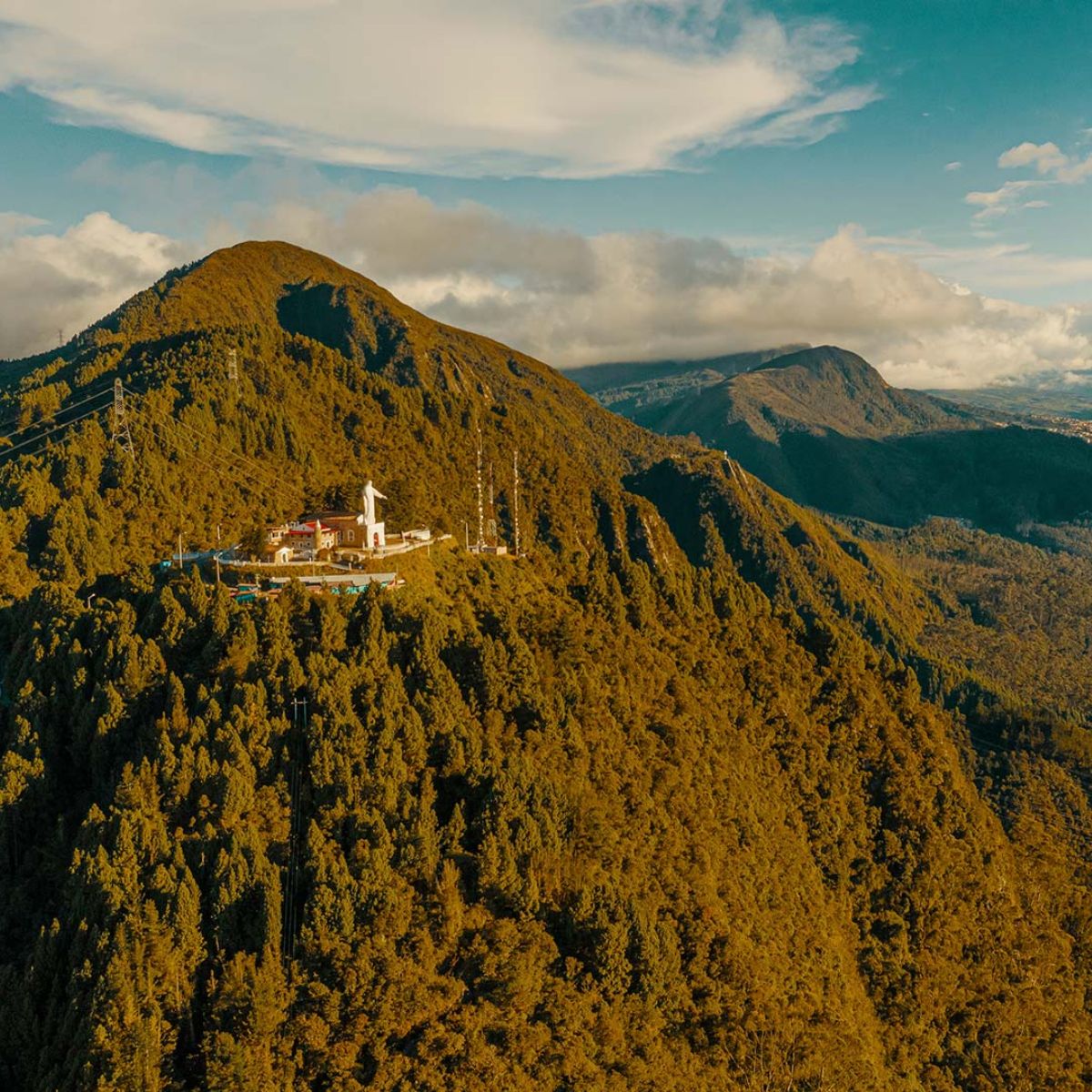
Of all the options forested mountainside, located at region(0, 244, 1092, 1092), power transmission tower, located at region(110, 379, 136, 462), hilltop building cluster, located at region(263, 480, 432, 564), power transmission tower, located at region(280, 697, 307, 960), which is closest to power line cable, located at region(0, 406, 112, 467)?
power transmission tower, located at region(110, 379, 136, 462)

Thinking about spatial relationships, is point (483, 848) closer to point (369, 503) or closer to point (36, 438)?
point (369, 503)

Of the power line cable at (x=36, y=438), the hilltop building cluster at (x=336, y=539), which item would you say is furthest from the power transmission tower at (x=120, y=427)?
the hilltop building cluster at (x=336, y=539)

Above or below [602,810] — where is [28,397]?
above

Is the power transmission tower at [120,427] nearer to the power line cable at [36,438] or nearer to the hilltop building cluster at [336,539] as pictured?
the power line cable at [36,438]

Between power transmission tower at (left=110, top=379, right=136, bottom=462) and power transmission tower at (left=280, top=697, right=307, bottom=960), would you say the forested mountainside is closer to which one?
power transmission tower at (left=280, top=697, right=307, bottom=960)

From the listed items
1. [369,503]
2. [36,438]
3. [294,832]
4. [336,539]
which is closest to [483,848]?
[294,832]

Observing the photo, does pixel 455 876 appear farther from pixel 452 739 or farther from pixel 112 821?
pixel 112 821

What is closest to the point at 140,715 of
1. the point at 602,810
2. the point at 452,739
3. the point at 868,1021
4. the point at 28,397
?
the point at 452,739
